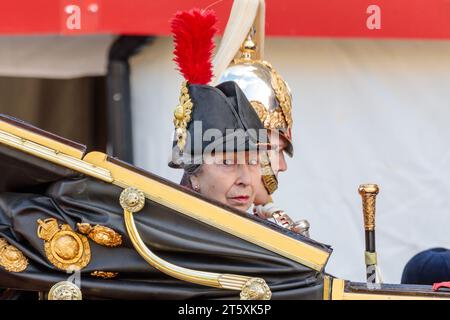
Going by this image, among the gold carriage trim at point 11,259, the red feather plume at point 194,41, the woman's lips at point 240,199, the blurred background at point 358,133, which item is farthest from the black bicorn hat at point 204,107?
the blurred background at point 358,133

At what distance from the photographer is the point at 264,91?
10.2 feet

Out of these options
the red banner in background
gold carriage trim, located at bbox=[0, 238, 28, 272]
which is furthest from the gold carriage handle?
the red banner in background

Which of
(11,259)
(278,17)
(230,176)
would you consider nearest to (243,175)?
(230,176)

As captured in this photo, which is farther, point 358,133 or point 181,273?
point 358,133

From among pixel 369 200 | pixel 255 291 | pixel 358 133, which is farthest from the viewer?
pixel 358 133

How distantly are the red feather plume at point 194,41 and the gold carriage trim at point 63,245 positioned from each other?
2.55 ft

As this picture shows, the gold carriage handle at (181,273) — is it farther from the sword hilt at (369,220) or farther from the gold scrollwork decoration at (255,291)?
the sword hilt at (369,220)

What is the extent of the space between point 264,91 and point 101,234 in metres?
1.04

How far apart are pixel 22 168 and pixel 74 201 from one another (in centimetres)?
13

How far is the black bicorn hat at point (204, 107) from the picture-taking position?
276 centimetres

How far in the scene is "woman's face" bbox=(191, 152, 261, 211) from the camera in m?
2.81

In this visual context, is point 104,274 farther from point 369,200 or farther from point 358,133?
point 358,133

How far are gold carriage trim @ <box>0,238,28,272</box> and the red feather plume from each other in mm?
833
